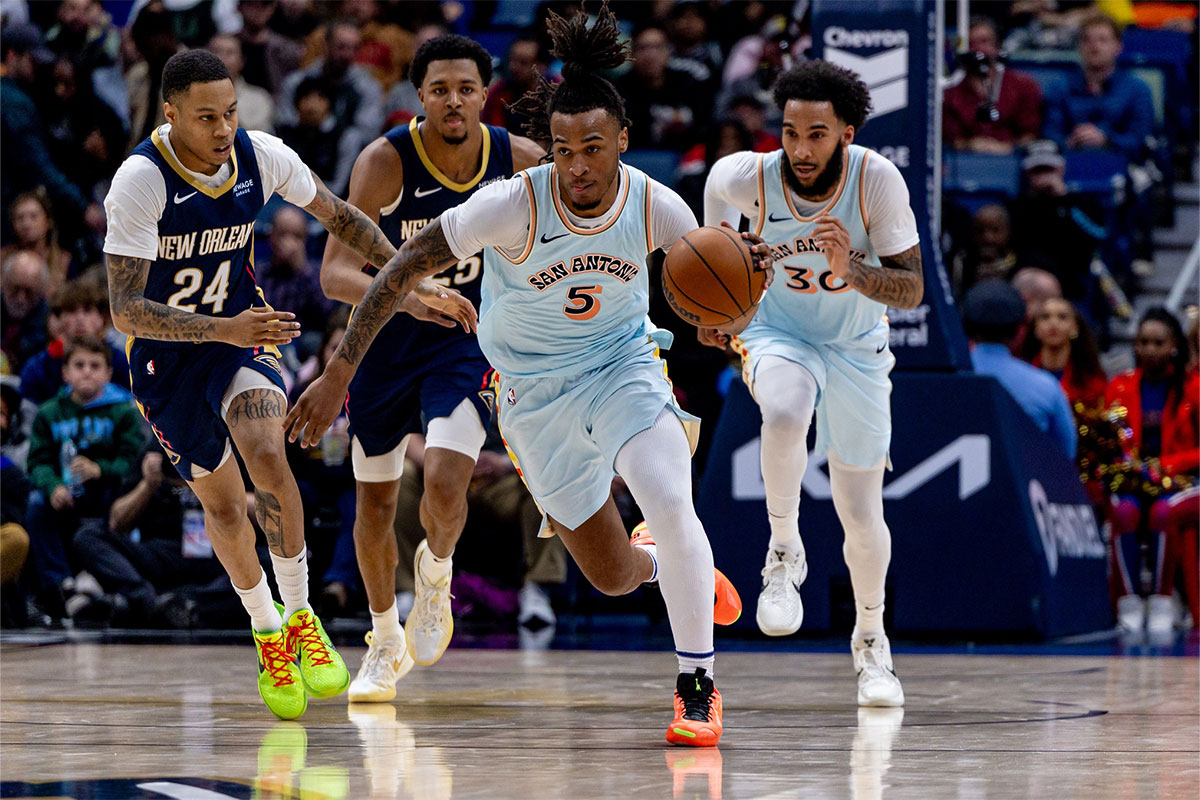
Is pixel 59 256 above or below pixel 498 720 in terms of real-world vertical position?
above

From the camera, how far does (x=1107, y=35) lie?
1205 centimetres

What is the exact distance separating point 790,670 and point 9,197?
8.10 m

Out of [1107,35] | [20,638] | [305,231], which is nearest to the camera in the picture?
[20,638]

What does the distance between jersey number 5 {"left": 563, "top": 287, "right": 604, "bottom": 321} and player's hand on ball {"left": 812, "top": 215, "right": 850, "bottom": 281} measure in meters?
0.84

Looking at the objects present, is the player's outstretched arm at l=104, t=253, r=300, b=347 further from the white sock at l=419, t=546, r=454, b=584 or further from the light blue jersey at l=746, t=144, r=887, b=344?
the light blue jersey at l=746, t=144, r=887, b=344

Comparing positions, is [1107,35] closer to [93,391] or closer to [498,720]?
[93,391]

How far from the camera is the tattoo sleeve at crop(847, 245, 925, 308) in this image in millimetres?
5352

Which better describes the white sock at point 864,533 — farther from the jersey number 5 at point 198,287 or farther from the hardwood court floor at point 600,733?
the jersey number 5 at point 198,287

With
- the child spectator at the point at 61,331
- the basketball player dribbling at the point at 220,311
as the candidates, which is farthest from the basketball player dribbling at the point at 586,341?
the child spectator at the point at 61,331

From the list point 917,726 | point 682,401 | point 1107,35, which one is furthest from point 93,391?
point 1107,35

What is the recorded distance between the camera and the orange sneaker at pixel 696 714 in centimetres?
457

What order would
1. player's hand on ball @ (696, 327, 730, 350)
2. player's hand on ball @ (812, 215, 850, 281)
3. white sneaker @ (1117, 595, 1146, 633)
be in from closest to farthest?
player's hand on ball @ (812, 215, 850, 281) → player's hand on ball @ (696, 327, 730, 350) → white sneaker @ (1117, 595, 1146, 633)

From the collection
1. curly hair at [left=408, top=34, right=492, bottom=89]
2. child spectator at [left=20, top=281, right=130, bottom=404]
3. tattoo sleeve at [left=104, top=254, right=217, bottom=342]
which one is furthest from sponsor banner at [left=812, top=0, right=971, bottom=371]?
child spectator at [left=20, top=281, right=130, bottom=404]

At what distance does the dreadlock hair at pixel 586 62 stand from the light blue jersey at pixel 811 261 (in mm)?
1055
